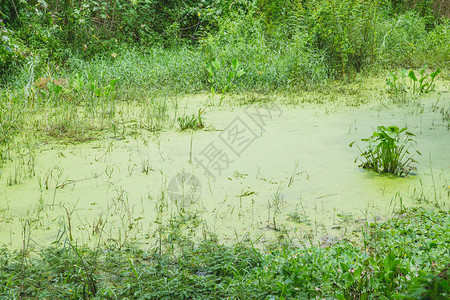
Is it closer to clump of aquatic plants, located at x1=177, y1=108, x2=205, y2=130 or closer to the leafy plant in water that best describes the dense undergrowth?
clump of aquatic plants, located at x1=177, y1=108, x2=205, y2=130

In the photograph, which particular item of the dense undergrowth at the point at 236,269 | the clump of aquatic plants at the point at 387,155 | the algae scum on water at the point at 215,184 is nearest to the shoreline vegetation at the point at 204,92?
the dense undergrowth at the point at 236,269

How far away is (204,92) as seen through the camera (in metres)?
6.81

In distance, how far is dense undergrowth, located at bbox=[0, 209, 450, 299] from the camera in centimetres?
202

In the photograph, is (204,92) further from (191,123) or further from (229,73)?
(191,123)

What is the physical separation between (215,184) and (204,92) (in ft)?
11.2

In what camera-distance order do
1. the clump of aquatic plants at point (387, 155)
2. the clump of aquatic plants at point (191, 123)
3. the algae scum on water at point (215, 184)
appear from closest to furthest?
the algae scum on water at point (215, 184), the clump of aquatic plants at point (387, 155), the clump of aquatic plants at point (191, 123)

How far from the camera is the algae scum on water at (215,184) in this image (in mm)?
2855

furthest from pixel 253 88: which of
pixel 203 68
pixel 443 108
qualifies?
pixel 443 108

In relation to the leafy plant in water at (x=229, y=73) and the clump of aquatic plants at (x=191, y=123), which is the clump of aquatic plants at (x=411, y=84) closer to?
the leafy plant in water at (x=229, y=73)

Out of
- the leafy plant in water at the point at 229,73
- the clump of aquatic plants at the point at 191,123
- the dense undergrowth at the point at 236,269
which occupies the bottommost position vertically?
the dense undergrowth at the point at 236,269

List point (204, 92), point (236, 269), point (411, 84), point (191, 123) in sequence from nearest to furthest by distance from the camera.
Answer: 1. point (236, 269)
2. point (191, 123)
3. point (411, 84)
4. point (204, 92)

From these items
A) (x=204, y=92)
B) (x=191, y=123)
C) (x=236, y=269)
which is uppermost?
(x=204, y=92)

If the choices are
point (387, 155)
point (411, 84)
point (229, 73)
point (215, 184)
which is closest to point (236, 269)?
point (215, 184)

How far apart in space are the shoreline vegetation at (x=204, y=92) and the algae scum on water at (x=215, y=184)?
0.41 ft
